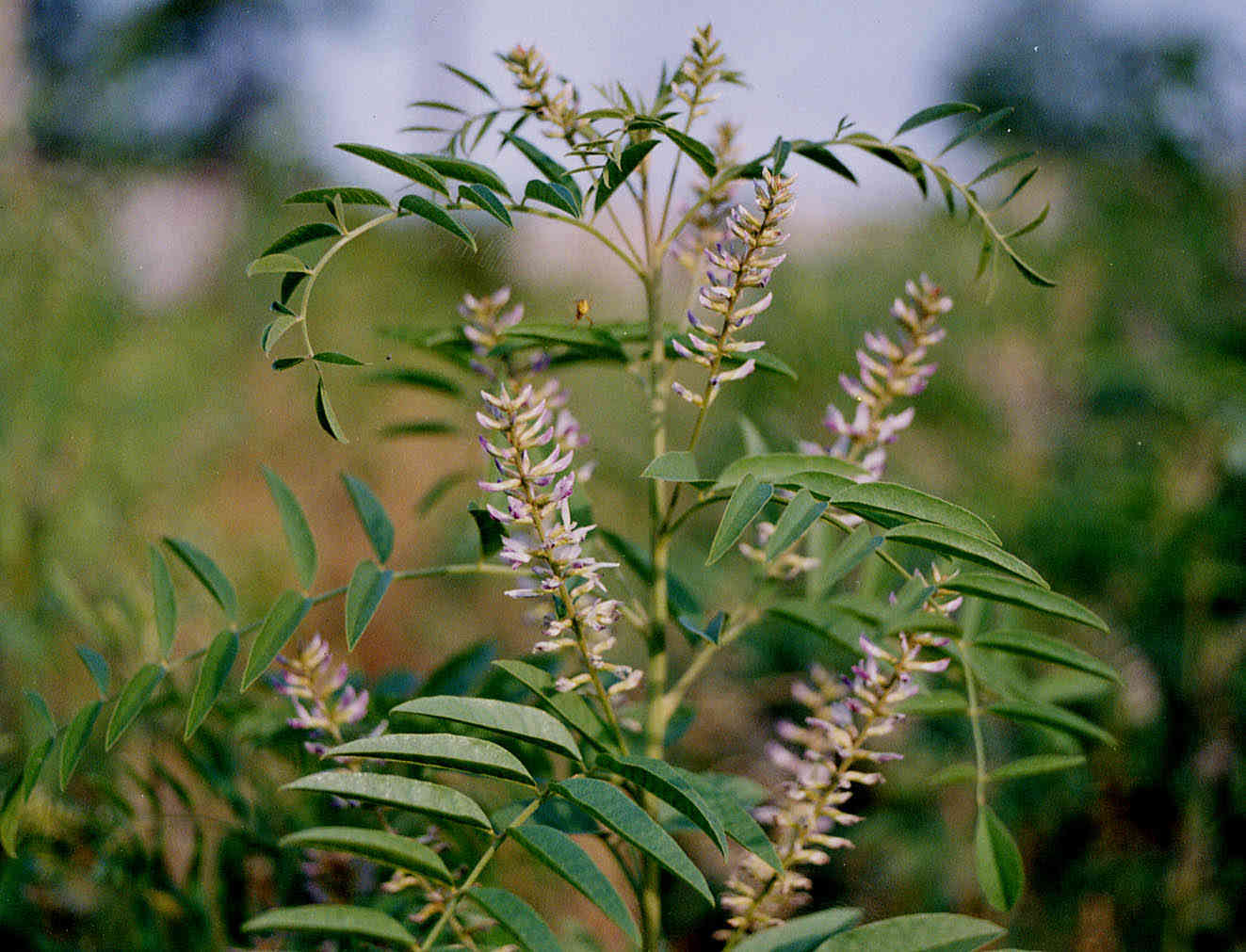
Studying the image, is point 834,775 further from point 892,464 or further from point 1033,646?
point 892,464

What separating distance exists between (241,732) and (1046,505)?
112 cm

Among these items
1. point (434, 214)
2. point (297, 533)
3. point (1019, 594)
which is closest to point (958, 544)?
point (1019, 594)

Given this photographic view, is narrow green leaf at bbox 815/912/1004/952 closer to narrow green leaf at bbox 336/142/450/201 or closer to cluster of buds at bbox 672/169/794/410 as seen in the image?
cluster of buds at bbox 672/169/794/410

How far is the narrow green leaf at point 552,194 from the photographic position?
412 mm

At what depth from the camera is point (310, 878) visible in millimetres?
601

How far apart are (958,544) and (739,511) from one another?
89 mm

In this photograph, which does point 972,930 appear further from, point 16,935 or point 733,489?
point 16,935

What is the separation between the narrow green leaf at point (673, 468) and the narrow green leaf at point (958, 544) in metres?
0.09

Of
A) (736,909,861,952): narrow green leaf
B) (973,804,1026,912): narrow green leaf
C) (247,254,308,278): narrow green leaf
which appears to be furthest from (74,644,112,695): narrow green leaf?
(973,804,1026,912): narrow green leaf

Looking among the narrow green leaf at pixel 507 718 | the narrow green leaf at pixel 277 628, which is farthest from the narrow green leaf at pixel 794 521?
the narrow green leaf at pixel 277 628

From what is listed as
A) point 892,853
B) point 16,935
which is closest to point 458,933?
point 16,935

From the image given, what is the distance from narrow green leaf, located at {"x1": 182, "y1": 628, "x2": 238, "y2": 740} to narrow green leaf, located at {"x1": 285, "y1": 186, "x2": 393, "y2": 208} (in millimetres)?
222

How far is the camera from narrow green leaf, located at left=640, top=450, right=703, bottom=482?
0.40m

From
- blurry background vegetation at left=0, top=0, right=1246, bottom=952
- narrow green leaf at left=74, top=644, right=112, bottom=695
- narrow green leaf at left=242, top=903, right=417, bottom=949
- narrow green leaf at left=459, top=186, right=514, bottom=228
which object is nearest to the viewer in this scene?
narrow green leaf at left=242, top=903, right=417, bottom=949
